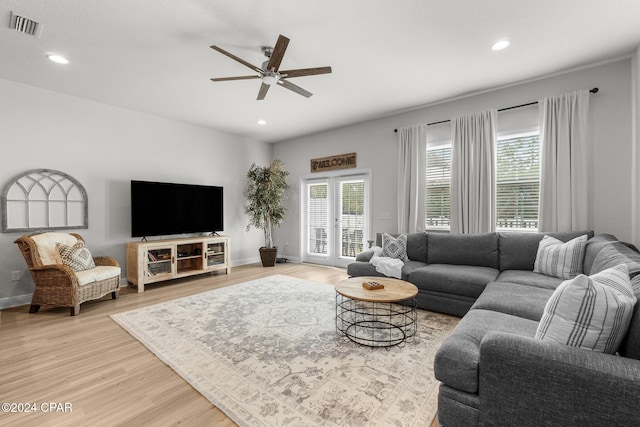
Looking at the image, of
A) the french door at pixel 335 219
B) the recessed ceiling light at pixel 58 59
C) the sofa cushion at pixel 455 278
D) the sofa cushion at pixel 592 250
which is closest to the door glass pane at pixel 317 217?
the french door at pixel 335 219

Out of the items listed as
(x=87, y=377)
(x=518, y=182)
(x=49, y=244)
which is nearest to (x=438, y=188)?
(x=518, y=182)

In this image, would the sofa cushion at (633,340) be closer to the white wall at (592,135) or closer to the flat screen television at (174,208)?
the white wall at (592,135)

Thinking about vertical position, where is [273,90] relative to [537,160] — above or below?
above

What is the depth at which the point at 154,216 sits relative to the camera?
179 inches

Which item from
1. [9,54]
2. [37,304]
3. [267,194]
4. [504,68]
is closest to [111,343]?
[37,304]

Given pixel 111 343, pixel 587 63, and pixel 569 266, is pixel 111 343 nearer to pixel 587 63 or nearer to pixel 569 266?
pixel 569 266

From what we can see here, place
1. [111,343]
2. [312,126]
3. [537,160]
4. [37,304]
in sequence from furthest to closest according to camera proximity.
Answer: [312,126], [537,160], [37,304], [111,343]

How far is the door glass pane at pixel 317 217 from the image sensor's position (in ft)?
20.1

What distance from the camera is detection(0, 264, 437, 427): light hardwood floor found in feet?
5.28

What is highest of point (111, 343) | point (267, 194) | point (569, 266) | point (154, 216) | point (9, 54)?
point (9, 54)

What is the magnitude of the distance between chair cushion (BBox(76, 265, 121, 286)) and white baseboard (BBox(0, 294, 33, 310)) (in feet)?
3.16

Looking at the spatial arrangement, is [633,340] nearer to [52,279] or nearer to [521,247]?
[521,247]

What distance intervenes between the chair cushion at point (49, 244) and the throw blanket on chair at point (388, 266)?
403 cm

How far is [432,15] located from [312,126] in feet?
11.1
